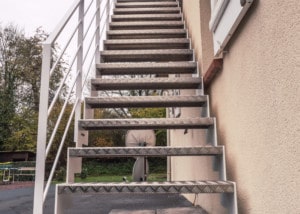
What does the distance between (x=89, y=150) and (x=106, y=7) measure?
236 cm

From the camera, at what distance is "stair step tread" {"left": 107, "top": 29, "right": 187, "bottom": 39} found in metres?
3.53

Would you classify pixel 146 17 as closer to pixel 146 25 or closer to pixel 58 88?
pixel 146 25

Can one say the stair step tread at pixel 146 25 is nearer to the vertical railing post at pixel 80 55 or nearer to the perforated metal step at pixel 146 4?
the perforated metal step at pixel 146 4

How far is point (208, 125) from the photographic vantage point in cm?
201

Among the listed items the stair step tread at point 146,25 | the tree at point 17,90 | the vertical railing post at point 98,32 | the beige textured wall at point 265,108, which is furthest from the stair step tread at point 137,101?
the tree at point 17,90

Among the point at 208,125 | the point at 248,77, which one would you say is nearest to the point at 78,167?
the point at 208,125

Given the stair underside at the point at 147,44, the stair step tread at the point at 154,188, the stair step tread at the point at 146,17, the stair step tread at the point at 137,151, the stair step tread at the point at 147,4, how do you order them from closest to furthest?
the stair step tread at the point at 154,188
the stair step tread at the point at 137,151
the stair underside at the point at 147,44
the stair step tread at the point at 146,17
the stair step tread at the point at 147,4

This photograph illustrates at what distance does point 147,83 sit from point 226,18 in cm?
86

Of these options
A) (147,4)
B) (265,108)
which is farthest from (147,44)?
(265,108)

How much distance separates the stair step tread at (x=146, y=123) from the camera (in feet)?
6.56

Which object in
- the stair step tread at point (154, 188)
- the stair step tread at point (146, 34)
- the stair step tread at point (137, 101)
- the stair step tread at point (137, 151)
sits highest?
the stair step tread at point (146, 34)

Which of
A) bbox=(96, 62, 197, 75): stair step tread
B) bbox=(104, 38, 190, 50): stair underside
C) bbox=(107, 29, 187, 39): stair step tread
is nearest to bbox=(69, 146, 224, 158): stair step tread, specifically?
bbox=(96, 62, 197, 75): stair step tread

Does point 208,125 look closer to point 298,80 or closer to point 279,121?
point 279,121

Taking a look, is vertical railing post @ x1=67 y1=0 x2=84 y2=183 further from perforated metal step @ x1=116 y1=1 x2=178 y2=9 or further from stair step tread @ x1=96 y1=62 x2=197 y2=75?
perforated metal step @ x1=116 y1=1 x2=178 y2=9
